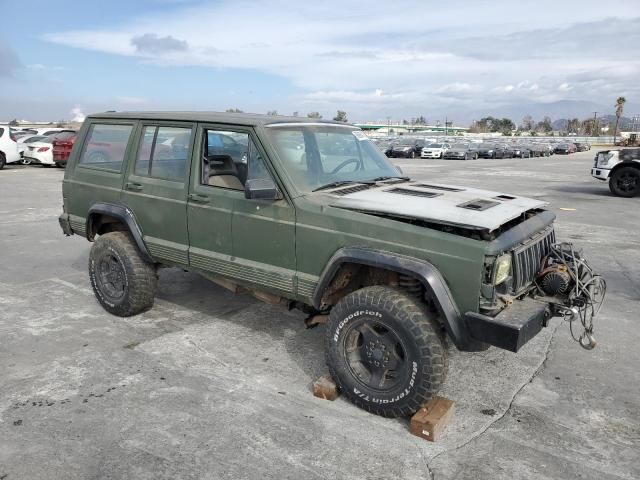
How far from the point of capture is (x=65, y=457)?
295 centimetres

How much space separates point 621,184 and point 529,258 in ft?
42.4

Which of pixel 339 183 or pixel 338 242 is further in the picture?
pixel 339 183

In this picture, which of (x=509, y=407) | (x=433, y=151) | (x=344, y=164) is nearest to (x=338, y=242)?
(x=344, y=164)

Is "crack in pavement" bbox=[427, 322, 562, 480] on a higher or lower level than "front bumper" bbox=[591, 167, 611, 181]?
lower

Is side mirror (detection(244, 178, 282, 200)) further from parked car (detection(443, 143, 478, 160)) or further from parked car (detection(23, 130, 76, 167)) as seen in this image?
parked car (detection(443, 143, 478, 160))

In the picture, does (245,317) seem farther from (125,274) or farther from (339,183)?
(339,183)

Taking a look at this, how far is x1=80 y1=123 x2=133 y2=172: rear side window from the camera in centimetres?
496

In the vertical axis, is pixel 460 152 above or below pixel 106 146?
below

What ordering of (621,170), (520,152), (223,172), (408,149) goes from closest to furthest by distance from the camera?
A: (223,172), (621,170), (408,149), (520,152)

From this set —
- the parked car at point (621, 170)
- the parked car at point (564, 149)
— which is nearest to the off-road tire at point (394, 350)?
the parked car at point (621, 170)

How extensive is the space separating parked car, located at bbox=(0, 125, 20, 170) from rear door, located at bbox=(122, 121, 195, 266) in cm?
1789

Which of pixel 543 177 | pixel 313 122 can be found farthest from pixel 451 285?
pixel 543 177

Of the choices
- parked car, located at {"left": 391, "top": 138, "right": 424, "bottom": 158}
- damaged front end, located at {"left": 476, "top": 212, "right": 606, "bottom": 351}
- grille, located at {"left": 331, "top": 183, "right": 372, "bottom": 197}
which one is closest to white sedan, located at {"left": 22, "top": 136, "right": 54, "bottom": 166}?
grille, located at {"left": 331, "top": 183, "right": 372, "bottom": 197}

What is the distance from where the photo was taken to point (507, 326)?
2.94 meters
